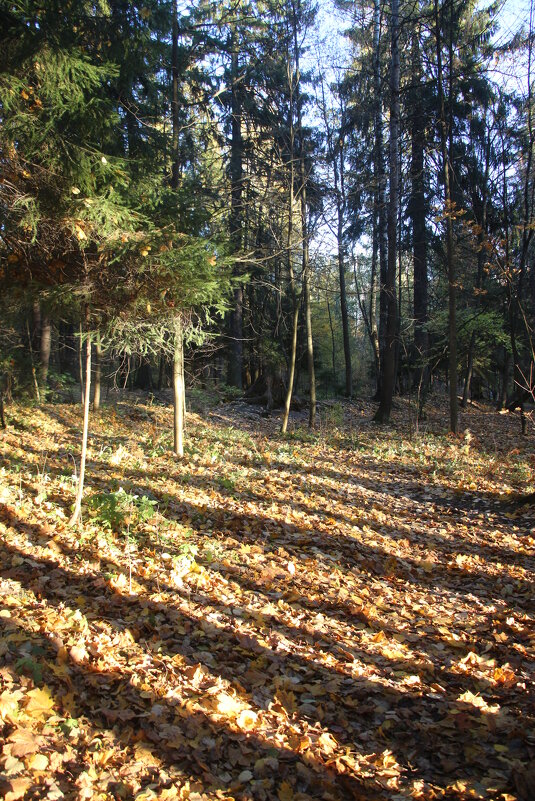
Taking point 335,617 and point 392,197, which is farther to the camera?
point 392,197

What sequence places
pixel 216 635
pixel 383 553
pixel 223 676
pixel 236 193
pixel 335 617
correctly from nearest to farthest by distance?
1. pixel 223 676
2. pixel 216 635
3. pixel 335 617
4. pixel 383 553
5. pixel 236 193

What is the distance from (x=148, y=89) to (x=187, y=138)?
2.55 metres

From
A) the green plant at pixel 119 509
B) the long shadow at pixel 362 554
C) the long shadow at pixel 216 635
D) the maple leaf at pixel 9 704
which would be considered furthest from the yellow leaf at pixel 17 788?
the long shadow at pixel 362 554

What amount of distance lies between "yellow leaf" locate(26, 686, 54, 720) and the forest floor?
2cm

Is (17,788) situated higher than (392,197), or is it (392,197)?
(392,197)

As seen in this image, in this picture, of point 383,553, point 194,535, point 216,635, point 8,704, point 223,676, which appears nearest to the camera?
point 8,704

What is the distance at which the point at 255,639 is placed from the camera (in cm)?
406

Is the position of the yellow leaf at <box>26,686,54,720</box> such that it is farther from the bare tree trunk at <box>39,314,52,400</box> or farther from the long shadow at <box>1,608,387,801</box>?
the bare tree trunk at <box>39,314,52,400</box>

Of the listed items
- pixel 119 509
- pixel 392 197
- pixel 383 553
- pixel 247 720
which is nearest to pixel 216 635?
pixel 247 720

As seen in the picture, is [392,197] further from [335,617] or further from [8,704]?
[8,704]

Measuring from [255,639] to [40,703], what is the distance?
1748mm

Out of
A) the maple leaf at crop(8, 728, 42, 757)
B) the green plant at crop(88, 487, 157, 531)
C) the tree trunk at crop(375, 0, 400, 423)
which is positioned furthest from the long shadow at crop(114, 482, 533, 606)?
the tree trunk at crop(375, 0, 400, 423)

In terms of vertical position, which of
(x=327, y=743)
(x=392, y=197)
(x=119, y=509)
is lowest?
(x=327, y=743)

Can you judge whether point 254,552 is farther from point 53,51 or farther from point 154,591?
point 53,51
